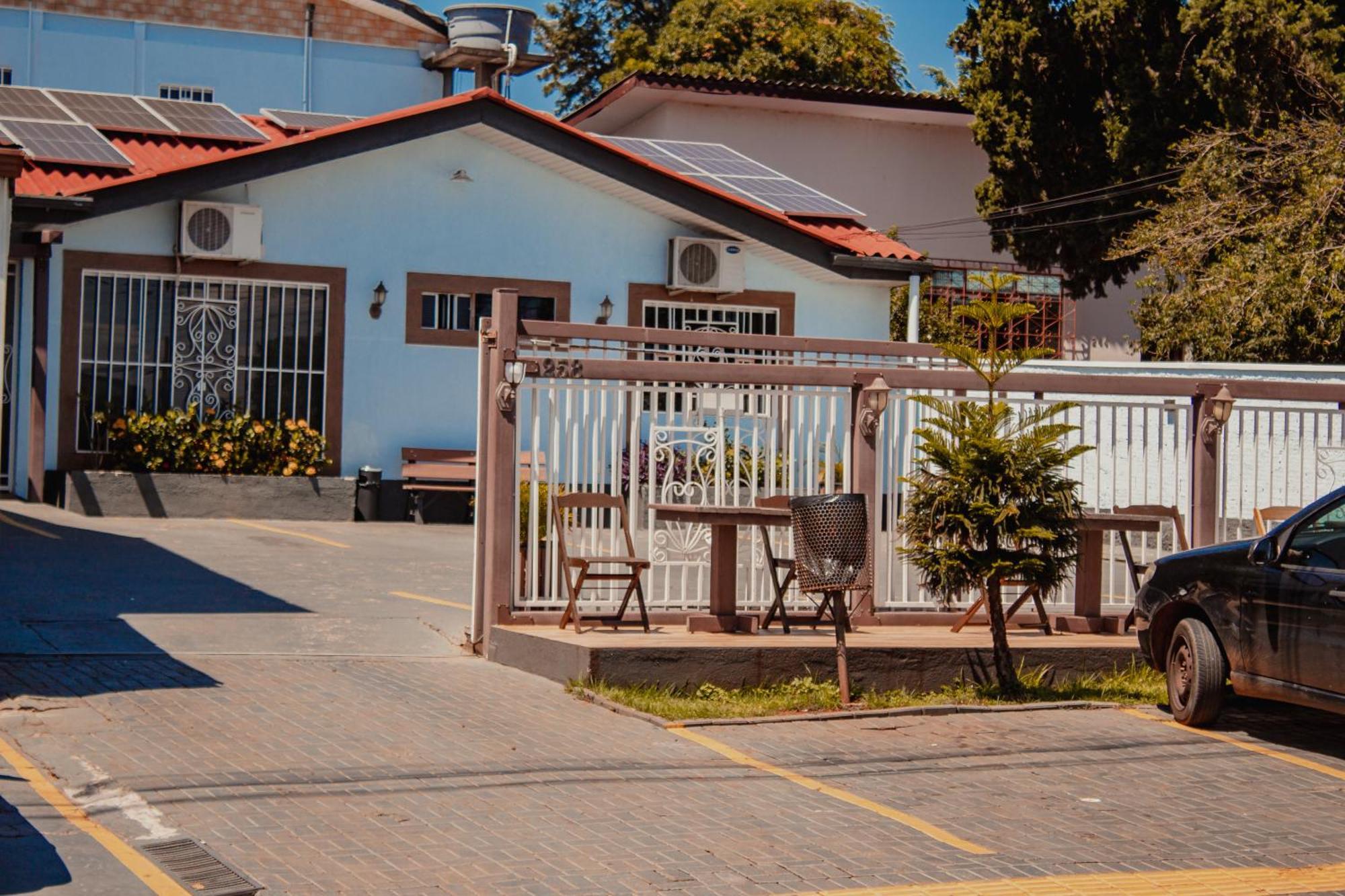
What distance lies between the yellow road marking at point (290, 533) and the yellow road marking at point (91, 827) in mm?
8351

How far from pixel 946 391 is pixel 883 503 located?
3.34 feet

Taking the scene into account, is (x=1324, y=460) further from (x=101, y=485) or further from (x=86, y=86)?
(x=86, y=86)

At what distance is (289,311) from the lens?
20031 mm

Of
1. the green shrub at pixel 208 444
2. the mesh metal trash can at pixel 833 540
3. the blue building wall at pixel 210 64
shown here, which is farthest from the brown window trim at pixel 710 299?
the blue building wall at pixel 210 64

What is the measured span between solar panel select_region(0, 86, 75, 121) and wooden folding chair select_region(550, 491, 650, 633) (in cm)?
1187

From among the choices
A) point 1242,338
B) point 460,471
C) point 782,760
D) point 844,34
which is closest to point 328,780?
point 782,760

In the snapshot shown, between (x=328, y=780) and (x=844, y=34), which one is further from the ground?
(x=844, y=34)

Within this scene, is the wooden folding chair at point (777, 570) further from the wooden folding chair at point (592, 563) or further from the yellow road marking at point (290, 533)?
the yellow road marking at point (290, 533)

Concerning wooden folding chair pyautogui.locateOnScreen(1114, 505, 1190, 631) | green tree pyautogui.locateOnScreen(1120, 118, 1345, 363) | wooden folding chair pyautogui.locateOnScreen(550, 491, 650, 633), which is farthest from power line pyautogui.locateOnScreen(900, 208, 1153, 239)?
wooden folding chair pyautogui.locateOnScreen(550, 491, 650, 633)

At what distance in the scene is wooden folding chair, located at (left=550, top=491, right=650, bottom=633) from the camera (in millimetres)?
11059

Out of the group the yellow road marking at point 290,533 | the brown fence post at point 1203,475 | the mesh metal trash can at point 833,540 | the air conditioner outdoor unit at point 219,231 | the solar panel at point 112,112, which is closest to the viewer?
the mesh metal trash can at point 833,540

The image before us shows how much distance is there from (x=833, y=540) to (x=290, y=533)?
27.9 ft

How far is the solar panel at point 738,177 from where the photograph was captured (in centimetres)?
2269

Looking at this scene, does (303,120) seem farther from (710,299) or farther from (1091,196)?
(1091,196)
